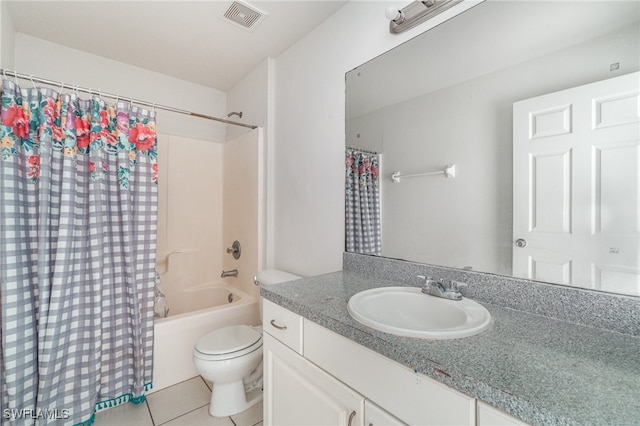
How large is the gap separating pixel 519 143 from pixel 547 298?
0.53 metres

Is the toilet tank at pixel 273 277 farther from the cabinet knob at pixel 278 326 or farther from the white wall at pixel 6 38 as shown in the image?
the white wall at pixel 6 38

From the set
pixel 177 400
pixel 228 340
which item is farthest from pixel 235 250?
pixel 177 400

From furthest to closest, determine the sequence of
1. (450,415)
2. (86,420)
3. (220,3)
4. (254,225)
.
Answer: (254,225) → (220,3) → (86,420) → (450,415)

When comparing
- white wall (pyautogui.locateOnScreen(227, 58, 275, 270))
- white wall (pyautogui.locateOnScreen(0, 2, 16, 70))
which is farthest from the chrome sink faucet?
white wall (pyautogui.locateOnScreen(0, 2, 16, 70))

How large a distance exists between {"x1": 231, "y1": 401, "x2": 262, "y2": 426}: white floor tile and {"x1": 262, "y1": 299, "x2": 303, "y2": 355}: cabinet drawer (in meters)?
0.75

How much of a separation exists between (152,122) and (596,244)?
7.21ft

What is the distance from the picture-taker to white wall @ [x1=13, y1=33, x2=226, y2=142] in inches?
74.4

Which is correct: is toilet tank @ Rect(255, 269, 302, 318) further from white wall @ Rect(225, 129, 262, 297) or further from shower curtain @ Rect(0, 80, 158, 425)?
shower curtain @ Rect(0, 80, 158, 425)

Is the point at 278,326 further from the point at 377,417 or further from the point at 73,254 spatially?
the point at 73,254

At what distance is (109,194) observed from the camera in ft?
5.20

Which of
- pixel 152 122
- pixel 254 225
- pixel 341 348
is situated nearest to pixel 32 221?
pixel 152 122

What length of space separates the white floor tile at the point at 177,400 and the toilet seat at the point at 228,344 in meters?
0.38

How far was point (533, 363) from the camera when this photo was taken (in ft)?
1.94

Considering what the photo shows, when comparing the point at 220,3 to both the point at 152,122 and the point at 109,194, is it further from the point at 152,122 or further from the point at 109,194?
the point at 109,194
